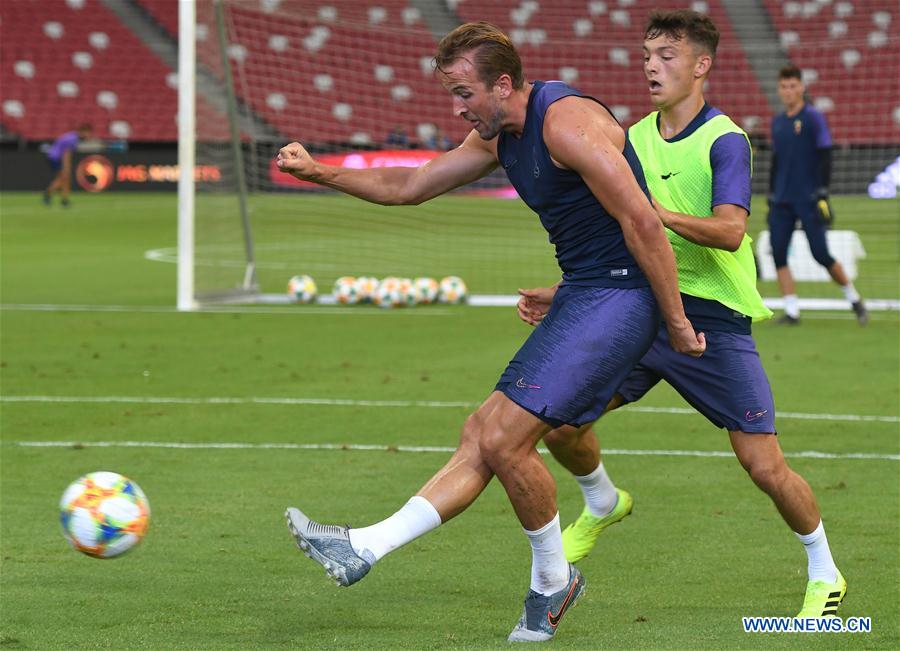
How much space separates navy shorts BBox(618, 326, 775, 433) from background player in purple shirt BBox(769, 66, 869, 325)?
9072 mm

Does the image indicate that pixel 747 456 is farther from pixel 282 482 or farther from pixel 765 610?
pixel 282 482

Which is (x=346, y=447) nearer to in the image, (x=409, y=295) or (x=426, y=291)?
(x=409, y=295)

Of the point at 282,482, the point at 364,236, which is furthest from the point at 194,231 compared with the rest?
the point at 282,482

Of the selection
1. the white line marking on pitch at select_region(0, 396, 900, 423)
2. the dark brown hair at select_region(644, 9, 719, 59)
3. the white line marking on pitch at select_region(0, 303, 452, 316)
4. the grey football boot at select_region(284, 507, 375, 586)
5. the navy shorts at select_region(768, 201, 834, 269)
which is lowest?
the white line marking on pitch at select_region(0, 303, 452, 316)

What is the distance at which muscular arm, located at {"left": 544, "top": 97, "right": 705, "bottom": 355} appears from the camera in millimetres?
4828

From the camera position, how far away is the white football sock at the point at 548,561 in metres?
5.10

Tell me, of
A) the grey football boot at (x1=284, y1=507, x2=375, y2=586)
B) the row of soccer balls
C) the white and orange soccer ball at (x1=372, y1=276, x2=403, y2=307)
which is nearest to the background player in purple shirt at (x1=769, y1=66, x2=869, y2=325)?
the row of soccer balls

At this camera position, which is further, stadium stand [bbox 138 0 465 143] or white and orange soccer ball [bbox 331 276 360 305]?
stadium stand [bbox 138 0 465 143]

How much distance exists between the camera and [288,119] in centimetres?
2373

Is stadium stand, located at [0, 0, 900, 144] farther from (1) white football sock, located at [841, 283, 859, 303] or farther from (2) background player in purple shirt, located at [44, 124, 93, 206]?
(1) white football sock, located at [841, 283, 859, 303]

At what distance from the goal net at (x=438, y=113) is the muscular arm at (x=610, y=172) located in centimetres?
1281

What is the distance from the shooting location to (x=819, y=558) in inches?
218

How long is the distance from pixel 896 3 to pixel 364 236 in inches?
446

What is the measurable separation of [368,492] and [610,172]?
126 inches
